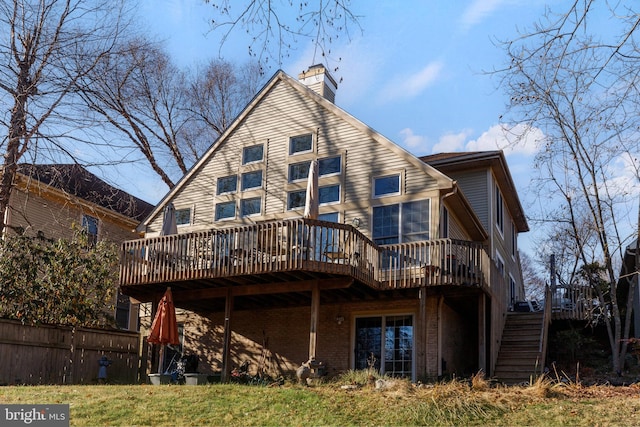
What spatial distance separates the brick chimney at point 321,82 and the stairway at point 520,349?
9138 millimetres

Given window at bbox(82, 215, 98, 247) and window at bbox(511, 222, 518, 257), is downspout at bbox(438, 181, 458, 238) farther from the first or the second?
window at bbox(82, 215, 98, 247)

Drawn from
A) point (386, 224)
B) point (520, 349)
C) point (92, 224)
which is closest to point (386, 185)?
point (386, 224)

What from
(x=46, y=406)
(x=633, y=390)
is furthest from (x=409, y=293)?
(x=46, y=406)

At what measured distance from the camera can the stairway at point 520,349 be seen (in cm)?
1678

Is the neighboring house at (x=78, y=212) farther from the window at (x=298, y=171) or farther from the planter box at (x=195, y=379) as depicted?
the planter box at (x=195, y=379)

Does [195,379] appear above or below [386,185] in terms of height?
below

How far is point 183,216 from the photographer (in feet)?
69.8

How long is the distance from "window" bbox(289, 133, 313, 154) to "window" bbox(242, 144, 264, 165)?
1044mm

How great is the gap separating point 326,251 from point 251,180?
19.4 ft

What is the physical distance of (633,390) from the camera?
1373 cm

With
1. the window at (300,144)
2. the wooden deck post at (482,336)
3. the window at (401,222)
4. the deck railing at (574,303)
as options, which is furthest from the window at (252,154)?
the deck railing at (574,303)

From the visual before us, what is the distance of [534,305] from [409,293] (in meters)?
9.45

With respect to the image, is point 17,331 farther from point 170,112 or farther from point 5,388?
point 170,112

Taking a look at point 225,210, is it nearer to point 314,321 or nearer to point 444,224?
→ point 314,321
